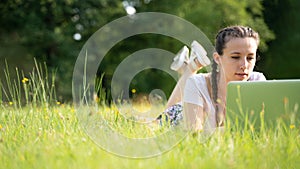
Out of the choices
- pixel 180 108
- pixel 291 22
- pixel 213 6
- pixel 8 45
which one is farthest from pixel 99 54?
pixel 180 108

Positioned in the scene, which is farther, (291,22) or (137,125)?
(291,22)

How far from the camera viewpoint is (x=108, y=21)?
14.4 m

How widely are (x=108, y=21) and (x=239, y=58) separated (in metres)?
11.4

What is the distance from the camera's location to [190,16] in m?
15.3

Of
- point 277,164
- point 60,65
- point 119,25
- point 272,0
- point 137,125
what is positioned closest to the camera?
point 277,164

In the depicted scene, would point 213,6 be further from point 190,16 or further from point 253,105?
point 253,105

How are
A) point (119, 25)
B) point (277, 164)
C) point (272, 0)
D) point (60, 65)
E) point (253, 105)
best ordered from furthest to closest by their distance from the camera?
1. point (272, 0)
2. point (119, 25)
3. point (60, 65)
4. point (253, 105)
5. point (277, 164)

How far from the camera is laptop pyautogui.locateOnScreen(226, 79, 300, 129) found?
258cm

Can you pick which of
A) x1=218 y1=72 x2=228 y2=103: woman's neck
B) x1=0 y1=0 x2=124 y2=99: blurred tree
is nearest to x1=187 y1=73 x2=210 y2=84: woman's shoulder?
x1=218 y1=72 x2=228 y2=103: woman's neck

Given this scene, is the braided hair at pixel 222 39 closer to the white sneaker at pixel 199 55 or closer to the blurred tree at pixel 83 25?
the white sneaker at pixel 199 55

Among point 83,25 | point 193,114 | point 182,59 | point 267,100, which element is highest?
point 83,25

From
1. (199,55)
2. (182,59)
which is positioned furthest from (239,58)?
(182,59)

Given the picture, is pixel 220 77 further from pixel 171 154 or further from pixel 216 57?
pixel 171 154

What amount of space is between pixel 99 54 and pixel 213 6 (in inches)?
165
